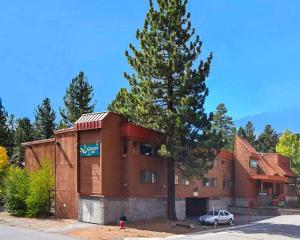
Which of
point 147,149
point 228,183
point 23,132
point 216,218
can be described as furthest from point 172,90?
point 23,132

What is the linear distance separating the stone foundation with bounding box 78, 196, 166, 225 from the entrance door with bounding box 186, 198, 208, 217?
16.4m

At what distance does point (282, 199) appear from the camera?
90312mm

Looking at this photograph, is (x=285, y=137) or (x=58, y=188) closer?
(x=58, y=188)

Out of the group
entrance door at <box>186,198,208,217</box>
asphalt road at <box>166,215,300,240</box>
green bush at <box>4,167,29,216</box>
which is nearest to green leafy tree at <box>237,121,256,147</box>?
entrance door at <box>186,198,208,217</box>

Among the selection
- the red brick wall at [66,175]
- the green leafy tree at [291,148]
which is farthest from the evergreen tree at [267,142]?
the red brick wall at [66,175]

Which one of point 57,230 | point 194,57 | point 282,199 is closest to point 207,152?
point 194,57

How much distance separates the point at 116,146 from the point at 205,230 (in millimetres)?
11513

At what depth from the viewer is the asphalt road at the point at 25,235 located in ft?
121

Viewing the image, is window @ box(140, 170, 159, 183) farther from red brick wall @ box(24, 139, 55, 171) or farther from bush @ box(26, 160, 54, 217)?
red brick wall @ box(24, 139, 55, 171)

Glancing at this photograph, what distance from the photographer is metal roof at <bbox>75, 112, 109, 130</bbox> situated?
47.0m

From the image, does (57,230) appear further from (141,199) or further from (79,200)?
(141,199)

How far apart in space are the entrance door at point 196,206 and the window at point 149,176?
14479 mm

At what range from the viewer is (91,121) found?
4759cm

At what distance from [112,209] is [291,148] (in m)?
67.4
